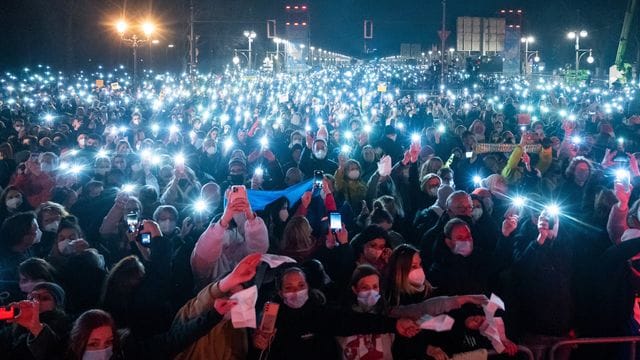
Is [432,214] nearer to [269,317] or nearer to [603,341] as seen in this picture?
[603,341]

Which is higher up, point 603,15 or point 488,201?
point 603,15

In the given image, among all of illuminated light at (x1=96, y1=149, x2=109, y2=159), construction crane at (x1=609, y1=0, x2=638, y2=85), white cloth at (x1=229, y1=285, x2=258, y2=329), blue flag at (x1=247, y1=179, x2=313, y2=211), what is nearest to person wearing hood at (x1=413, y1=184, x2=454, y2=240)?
blue flag at (x1=247, y1=179, x2=313, y2=211)

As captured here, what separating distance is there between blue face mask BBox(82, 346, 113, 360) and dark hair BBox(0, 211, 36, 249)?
101 inches

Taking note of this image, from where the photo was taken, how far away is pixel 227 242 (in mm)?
6074

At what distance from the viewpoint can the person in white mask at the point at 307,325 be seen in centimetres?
454

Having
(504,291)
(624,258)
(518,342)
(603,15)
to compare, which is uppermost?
(603,15)

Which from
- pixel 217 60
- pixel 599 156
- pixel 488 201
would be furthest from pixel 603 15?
pixel 488 201

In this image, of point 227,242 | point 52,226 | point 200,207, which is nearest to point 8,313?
point 227,242

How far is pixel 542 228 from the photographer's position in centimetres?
588

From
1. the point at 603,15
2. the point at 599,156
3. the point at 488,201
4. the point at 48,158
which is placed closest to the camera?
the point at 488,201

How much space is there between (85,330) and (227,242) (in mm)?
1945

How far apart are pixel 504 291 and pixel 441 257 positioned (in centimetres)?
76

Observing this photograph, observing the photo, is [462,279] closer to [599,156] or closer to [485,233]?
[485,233]

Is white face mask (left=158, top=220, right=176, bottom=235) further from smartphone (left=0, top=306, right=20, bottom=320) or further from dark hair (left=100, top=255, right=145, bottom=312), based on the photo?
smartphone (left=0, top=306, right=20, bottom=320)
